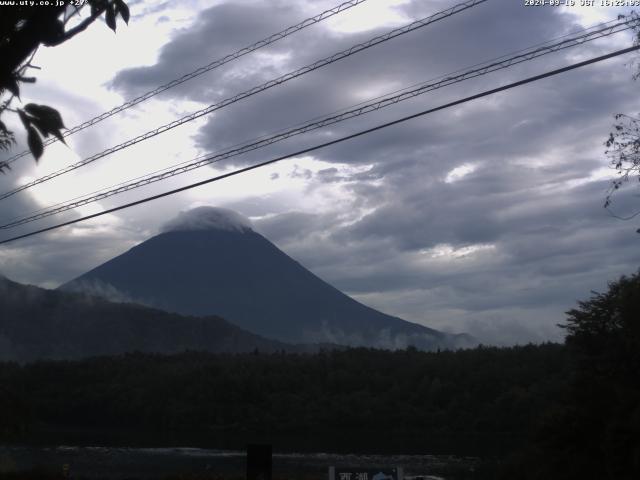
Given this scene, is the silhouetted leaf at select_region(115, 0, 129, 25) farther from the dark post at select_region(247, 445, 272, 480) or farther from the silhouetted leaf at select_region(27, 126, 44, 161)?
the dark post at select_region(247, 445, 272, 480)

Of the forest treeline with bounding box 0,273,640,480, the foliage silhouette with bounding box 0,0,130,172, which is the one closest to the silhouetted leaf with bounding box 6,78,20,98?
the foliage silhouette with bounding box 0,0,130,172

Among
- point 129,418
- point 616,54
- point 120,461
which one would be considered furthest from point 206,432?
point 616,54

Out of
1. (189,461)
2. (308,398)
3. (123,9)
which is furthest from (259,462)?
(308,398)

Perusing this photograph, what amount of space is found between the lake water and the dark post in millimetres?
30792

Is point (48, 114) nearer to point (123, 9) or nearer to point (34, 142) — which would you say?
A: point (34, 142)

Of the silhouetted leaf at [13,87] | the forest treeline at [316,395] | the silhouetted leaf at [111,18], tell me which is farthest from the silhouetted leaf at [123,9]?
the forest treeline at [316,395]

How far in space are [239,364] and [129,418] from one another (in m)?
18.8

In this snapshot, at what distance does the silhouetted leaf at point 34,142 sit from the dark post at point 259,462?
916cm

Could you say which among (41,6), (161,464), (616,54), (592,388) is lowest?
(161,464)

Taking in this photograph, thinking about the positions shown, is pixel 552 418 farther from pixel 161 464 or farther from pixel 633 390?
pixel 161 464

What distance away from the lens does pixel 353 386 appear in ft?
334

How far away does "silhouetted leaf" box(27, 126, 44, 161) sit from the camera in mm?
4324

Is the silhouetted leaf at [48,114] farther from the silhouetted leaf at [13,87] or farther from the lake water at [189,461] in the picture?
the lake water at [189,461]

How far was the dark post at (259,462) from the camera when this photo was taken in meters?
12.6
